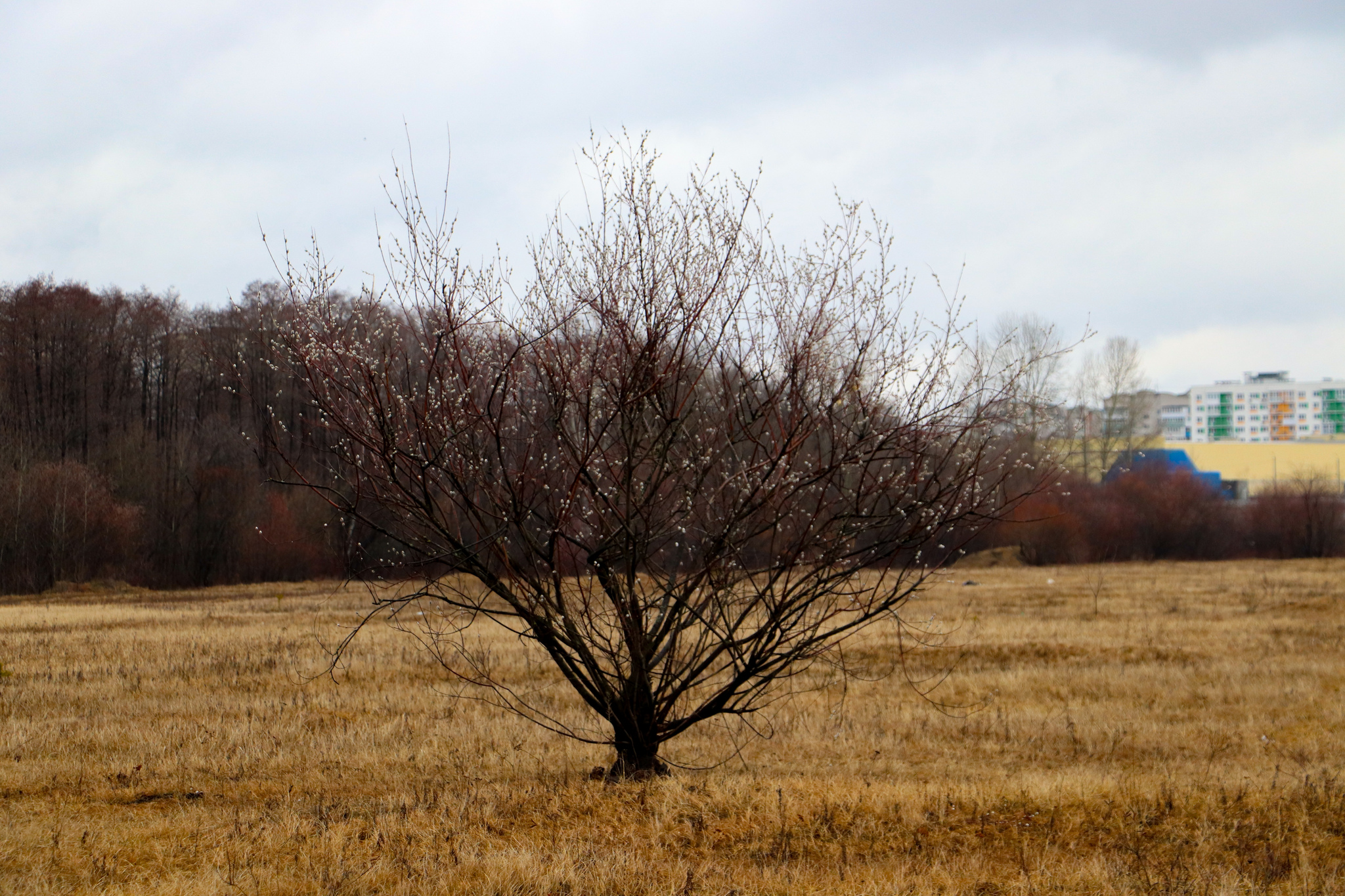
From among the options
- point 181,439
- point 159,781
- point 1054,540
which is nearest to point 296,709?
point 159,781

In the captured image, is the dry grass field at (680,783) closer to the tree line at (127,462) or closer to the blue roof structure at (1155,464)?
the tree line at (127,462)

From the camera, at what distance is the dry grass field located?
552 centimetres

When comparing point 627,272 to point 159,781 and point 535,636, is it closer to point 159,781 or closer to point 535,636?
point 535,636

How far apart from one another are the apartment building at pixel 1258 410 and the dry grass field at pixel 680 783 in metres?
164

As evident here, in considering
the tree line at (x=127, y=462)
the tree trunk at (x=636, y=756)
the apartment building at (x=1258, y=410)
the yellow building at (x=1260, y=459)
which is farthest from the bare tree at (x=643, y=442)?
the apartment building at (x=1258, y=410)

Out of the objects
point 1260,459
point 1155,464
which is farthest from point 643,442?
point 1260,459

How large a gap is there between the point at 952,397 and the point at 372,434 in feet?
12.2

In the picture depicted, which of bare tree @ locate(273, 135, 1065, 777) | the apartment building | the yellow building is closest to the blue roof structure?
the yellow building

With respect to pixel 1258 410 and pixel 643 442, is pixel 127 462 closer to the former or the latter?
pixel 643 442

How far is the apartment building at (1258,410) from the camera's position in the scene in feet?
538

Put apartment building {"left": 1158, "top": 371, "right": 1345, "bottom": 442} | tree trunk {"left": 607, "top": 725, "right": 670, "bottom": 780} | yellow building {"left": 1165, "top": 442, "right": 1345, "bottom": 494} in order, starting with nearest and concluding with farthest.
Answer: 1. tree trunk {"left": 607, "top": 725, "right": 670, "bottom": 780}
2. yellow building {"left": 1165, "top": 442, "right": 1345, "bottom": 494}
3. apartment building {"left": 1158, "top": 371, "right": 1345, "bottom": 442}

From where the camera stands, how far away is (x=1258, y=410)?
554 ft

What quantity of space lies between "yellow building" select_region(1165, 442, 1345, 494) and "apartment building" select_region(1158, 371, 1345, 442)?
8386cm

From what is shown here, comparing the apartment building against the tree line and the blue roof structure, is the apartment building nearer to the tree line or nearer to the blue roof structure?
the blue roof structure
